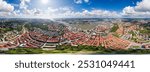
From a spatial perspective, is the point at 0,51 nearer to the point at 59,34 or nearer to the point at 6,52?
the point at 6,52

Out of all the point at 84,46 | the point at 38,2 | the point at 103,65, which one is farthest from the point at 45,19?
the point at 103,65

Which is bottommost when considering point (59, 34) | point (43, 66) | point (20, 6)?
point (43, 66)

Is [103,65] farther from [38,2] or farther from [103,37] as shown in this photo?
[38,2]

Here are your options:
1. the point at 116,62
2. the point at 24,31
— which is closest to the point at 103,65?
the point at 116,62

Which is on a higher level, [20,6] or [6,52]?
[20,6]

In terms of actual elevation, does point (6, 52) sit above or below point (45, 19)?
below

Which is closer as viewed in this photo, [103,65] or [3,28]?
[103,65]
